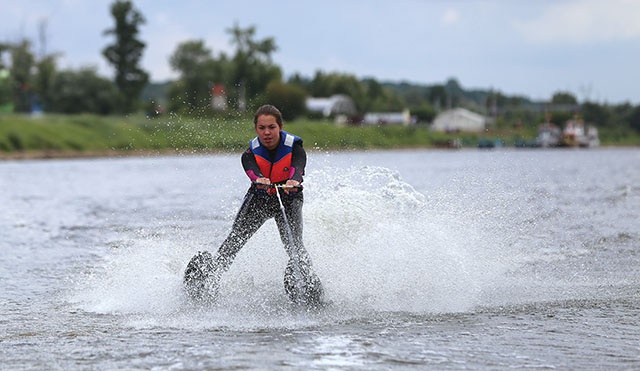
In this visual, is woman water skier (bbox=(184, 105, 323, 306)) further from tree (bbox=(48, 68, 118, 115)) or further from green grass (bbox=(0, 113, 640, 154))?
tree (bbox=(48, 68, 118, 115))

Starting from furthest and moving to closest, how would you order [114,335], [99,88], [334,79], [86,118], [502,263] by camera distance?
1. [334,79]
2. [99,88]
3. [86,118]
4. [502,263]
5. [114,335]

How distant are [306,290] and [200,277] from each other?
3.67ft

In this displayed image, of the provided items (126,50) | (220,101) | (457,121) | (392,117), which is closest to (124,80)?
(126,50)

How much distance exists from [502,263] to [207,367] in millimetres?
6602

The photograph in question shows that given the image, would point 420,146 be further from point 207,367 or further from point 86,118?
point 207,367

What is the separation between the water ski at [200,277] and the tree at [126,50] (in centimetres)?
9432

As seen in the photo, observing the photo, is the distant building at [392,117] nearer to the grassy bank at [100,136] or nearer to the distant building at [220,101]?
the grassy bank at [100,136]

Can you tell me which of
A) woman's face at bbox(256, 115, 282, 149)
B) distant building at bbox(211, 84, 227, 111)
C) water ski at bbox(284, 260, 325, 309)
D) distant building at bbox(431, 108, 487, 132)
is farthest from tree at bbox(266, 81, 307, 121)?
water ski at bbox(284, 260, 325, 309)

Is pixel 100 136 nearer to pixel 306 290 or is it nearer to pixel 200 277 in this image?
pixel 200 277

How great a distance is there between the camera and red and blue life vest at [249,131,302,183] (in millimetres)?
8867

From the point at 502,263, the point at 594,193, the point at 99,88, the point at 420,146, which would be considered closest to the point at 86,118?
the point at 99,88

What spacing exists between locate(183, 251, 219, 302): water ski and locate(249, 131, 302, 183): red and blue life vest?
1.05m

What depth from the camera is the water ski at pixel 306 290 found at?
A: 870cm

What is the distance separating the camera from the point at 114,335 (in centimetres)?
806
